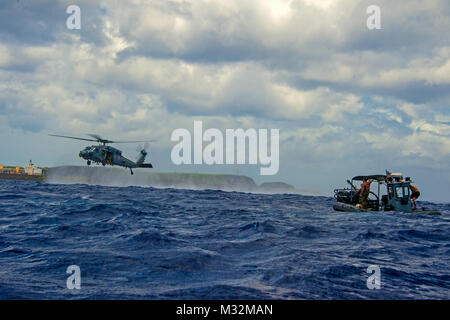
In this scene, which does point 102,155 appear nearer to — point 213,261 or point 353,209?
point 353,209

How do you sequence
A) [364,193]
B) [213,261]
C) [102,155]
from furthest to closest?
[102,155] → [364,193] → [213,261]

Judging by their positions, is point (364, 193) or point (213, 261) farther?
point (364, 193)

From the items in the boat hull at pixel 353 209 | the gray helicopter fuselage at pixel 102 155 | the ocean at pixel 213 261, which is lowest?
the boat hull at pixel 353 209

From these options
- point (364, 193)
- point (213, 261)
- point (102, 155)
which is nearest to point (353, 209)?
point (364, 193)

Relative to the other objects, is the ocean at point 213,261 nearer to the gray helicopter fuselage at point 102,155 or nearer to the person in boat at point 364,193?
the person in boat at point 364,193

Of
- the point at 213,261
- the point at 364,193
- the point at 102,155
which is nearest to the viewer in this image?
the point at 213,261

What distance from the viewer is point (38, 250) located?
36.0 feet

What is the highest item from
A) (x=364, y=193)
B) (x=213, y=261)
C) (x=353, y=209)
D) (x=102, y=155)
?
(x=102, y=155)

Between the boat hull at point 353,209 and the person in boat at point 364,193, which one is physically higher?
the person in boat at point 364,193

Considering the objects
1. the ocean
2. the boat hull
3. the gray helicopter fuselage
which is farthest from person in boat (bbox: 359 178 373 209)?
the gray helicopter fuselage

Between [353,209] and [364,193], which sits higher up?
[364,193]

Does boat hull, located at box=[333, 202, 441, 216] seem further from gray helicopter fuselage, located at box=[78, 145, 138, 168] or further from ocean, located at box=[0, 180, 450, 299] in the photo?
gray helicopter fuselage, located at box=[78, 145, 138, 168]

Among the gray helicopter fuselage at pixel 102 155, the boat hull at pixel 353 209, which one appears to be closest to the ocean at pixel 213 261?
the boat hull at pixel 353 209

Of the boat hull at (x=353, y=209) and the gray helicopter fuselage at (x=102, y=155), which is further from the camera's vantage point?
the gray helicopter fuselage at (x=102, y=155)
